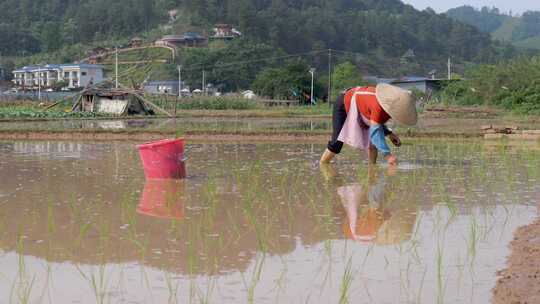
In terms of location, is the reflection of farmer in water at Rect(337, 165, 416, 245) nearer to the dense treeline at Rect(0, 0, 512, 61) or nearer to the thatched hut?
the thatched hut

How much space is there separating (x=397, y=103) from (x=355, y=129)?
0.68 metres

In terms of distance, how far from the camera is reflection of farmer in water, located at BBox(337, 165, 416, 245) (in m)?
4.85

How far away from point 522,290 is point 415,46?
10198 centimetres

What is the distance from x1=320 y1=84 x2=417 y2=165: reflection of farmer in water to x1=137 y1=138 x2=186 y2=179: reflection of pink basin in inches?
85.2

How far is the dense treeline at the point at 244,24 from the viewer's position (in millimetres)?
83125

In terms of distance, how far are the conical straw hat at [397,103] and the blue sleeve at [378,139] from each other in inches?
9.6

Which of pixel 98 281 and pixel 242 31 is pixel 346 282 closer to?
pixel 98 281

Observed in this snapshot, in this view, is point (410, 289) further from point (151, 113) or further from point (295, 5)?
point (295, 5)

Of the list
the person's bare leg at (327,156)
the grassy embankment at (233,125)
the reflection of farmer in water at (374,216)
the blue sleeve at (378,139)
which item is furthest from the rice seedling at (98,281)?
the grassy embankment at (233,125)

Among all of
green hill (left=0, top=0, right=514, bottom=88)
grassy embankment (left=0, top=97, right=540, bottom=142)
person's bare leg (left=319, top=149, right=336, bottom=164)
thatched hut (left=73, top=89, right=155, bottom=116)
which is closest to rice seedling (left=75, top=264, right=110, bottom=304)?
person's bare leg (left=319, top=149, right=336, bottom=164)

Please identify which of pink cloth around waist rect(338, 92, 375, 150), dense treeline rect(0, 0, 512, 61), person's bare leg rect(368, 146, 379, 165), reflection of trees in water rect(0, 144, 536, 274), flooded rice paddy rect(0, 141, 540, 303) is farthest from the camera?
dense treeline rect(0, 0, 512, 61)

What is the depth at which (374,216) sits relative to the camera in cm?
554

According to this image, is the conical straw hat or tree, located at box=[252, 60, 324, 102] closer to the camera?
the conical straw hat

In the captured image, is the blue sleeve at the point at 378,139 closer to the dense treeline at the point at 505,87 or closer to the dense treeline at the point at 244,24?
the dense treeline at the point at 505,87
